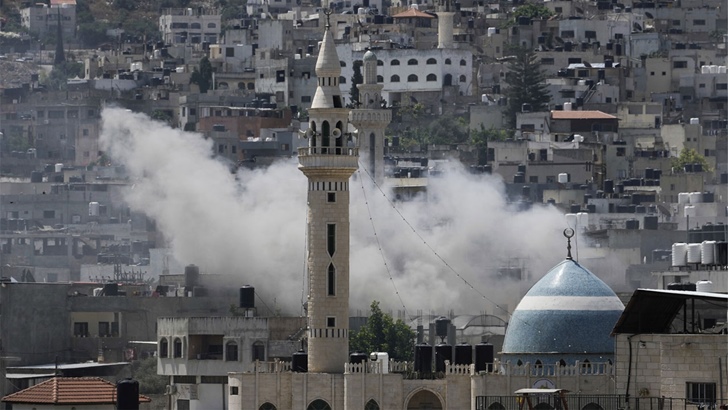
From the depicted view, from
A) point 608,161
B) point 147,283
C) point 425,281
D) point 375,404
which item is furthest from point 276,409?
point 608,161

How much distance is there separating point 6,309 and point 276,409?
78.5 feet

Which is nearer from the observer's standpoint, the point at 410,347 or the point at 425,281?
the point at 410,347

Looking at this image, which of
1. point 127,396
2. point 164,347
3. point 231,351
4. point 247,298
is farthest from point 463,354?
point 127,396

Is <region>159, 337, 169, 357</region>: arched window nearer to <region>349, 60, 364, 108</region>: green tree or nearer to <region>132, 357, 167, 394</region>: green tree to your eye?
<region>132, 357, 167, 394</region>: green tree

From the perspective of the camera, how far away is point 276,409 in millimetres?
92188

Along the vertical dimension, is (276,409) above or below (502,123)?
below

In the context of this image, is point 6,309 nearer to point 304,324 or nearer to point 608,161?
point 304,324

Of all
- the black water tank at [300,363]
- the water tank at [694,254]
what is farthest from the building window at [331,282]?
the water tank at [694,254]

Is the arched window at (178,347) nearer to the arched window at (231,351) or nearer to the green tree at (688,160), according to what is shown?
the arched window at (231,351)

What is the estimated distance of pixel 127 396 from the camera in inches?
3115

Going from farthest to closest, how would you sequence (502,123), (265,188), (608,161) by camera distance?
(502,123)
(608,161)
(265,188)

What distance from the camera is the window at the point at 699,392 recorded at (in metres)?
54.4

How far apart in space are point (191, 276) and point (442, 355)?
3587 cm

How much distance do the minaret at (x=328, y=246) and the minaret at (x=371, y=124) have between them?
3944cm
